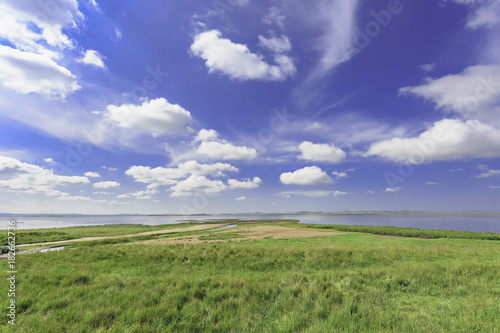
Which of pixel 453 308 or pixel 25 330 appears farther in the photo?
pixel 453 308

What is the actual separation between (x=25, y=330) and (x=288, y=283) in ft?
27.5

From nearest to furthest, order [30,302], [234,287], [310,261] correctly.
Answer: [30,302] → [234,287] → [310,261]

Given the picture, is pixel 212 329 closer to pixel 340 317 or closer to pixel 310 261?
pixel 340 317

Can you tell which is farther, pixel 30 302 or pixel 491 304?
pixel 30 302

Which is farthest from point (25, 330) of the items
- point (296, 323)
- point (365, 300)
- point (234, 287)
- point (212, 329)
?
point (365, 300)

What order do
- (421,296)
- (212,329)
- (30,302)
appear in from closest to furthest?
(212,329)
(30,302)
(421,296)

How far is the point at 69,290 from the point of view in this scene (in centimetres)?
817

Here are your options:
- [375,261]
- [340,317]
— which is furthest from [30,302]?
[375,261]

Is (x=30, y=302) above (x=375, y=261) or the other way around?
above

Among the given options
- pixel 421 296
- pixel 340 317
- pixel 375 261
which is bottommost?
pixel 375 261

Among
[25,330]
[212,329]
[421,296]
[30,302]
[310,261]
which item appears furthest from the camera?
[310,261]

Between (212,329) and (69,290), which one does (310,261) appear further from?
(69,290)

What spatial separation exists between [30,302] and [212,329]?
22.5ft

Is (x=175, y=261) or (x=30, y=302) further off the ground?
(x=30, y=302)
